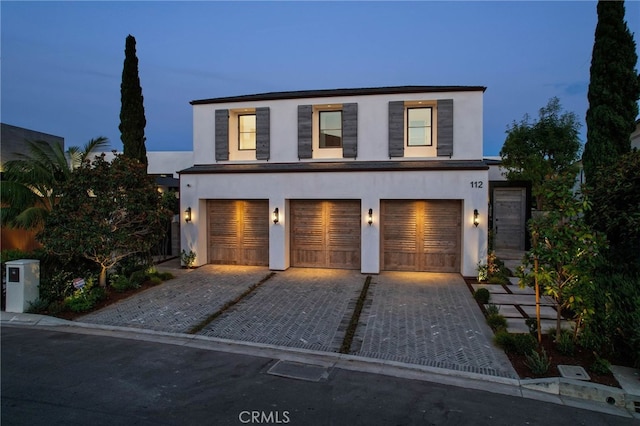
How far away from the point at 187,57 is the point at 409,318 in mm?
104599

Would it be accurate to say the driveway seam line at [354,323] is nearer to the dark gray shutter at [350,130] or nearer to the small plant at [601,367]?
the small plant at [601,367]

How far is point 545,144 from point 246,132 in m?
15.1

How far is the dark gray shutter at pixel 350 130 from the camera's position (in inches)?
539

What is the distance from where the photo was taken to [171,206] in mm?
17875

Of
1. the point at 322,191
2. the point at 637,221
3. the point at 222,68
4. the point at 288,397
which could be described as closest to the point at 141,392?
the point at 288,397

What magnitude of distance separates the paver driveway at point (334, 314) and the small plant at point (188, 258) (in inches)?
44.6

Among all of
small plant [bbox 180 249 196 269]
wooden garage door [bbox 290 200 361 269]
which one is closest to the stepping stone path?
wooden garage door [bbox 290 200 361 269]

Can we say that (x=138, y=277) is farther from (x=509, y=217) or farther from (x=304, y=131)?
(x=509, y=217)

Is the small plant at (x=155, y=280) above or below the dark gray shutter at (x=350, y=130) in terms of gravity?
below

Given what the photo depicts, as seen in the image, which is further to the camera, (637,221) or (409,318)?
(409,318)

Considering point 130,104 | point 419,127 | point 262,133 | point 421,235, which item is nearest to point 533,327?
point 421,235

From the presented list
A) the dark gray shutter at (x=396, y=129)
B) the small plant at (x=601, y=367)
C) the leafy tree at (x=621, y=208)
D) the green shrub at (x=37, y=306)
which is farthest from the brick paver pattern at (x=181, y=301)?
the leafy tree at (x=621, y=208)

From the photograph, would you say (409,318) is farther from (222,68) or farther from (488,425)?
(222,68)

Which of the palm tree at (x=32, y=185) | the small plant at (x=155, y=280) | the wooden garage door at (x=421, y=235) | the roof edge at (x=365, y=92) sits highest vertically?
the roof edge at (x=365, y=92)
